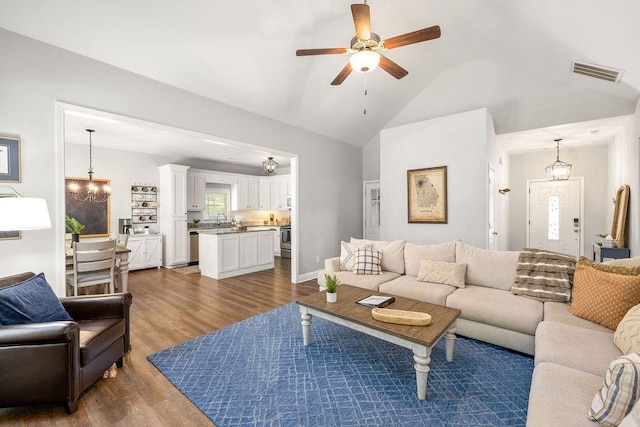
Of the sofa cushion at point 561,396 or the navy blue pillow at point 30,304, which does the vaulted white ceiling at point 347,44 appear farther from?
the sofa cushion at point 561,396

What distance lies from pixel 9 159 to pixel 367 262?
379cm

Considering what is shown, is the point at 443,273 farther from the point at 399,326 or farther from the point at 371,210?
the point at 371,210

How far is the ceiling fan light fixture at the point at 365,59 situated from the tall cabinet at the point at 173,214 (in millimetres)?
5369

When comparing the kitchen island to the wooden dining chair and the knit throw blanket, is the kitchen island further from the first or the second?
the knit throw blanket

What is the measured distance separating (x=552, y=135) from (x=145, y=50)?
6537 millimetres

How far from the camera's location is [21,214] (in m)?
2.02

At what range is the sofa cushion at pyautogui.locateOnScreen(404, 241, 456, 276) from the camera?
3.55 meters

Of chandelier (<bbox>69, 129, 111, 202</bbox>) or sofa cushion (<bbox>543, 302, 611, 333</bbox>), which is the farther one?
chandelier (<bbox>69, 129, 111, 202</bbox>)

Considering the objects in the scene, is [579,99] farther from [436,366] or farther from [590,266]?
[436,366]

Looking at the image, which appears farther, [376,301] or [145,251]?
[145,251]

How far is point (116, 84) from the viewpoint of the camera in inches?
120

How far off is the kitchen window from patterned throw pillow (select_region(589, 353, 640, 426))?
7.71 metres

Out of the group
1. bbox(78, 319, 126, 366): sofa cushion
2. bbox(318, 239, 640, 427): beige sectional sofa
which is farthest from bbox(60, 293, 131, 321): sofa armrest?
bbox(318, 239, 640, 427): beige sectional sofa

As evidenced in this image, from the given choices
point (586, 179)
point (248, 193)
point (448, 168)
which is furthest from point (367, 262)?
point (586, 179)
